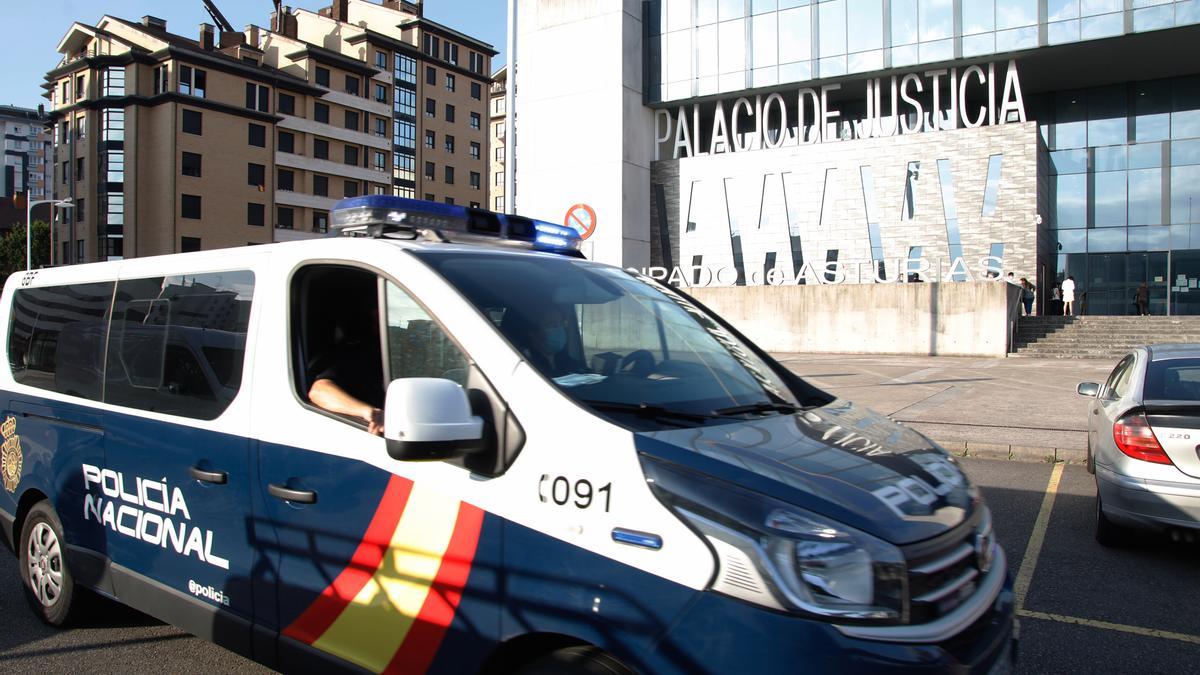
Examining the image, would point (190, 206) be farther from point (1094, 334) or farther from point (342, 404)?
point (342, 404)

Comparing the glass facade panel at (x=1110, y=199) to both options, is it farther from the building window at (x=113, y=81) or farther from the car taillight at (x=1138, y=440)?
the building window at (x=113, y=81)

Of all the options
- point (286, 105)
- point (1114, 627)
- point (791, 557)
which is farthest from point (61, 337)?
point (286, 105)

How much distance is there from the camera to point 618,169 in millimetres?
38125

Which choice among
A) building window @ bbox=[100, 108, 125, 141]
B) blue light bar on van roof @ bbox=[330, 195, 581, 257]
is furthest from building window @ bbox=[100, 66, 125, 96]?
blue light bar on van roof @ bbox=[330, 195, 581, 257]

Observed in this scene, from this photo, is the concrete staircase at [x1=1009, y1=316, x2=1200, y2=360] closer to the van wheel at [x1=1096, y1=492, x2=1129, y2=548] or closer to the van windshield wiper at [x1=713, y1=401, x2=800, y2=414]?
the van wheel at [x1=1096, y1=492, x2=1129, y2=548]

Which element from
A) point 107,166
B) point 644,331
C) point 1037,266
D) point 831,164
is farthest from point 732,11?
point 107,166

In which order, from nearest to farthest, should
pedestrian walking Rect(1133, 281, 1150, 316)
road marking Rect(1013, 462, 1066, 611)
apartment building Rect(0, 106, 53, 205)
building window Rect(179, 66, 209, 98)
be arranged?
road marking Rect(1013, 462, 1066, 611), pedestrian walking Rect(1133, 281, 1150, 316), building window Rect(179, 66, 209, 98), apartment building Rect(0, 106, 53, 205)

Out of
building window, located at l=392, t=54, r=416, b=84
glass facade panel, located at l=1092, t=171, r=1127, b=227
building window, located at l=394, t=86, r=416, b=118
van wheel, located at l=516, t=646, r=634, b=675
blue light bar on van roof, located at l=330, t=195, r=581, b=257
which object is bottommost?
van wheel, located at l=516, t=646, r=634, b=675

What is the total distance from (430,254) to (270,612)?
140cm

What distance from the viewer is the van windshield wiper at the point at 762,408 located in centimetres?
278

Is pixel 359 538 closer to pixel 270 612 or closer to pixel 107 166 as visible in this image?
pixel 270 612

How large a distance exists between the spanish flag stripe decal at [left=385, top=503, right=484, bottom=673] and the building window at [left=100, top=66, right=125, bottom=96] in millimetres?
67694

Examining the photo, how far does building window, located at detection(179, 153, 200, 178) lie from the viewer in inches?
2259

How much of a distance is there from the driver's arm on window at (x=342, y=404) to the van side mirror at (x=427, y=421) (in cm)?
41
